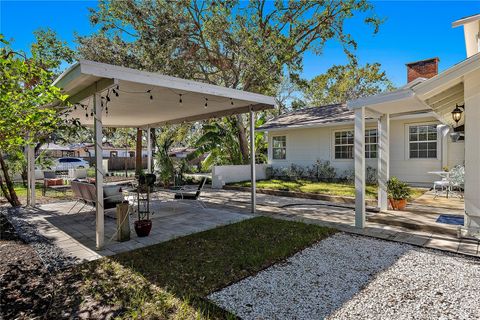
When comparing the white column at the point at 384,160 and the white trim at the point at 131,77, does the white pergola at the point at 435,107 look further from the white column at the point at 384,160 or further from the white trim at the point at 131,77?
the white trim at the point at 131,77

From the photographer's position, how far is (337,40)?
49.7 feet

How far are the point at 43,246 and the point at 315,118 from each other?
13.5 metres

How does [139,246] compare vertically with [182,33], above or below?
below

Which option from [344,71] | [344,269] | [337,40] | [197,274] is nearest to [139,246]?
[197,274]

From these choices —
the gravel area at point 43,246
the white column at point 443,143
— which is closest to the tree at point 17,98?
the gravel area at point 43,246

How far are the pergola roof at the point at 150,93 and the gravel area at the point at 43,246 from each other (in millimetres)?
3022

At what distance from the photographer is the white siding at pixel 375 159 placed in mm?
11750

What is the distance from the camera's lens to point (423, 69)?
13430 mm

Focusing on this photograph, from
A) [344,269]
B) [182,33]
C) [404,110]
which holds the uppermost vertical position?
[182,33]

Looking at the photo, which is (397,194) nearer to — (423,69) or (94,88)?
(94,88)

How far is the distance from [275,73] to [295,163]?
524cm

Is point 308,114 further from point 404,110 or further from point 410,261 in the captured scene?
point 410,261

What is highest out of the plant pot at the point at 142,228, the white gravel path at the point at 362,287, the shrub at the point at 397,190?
the shrub at the point at 397,190

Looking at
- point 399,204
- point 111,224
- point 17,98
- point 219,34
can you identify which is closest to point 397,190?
point 399,204
